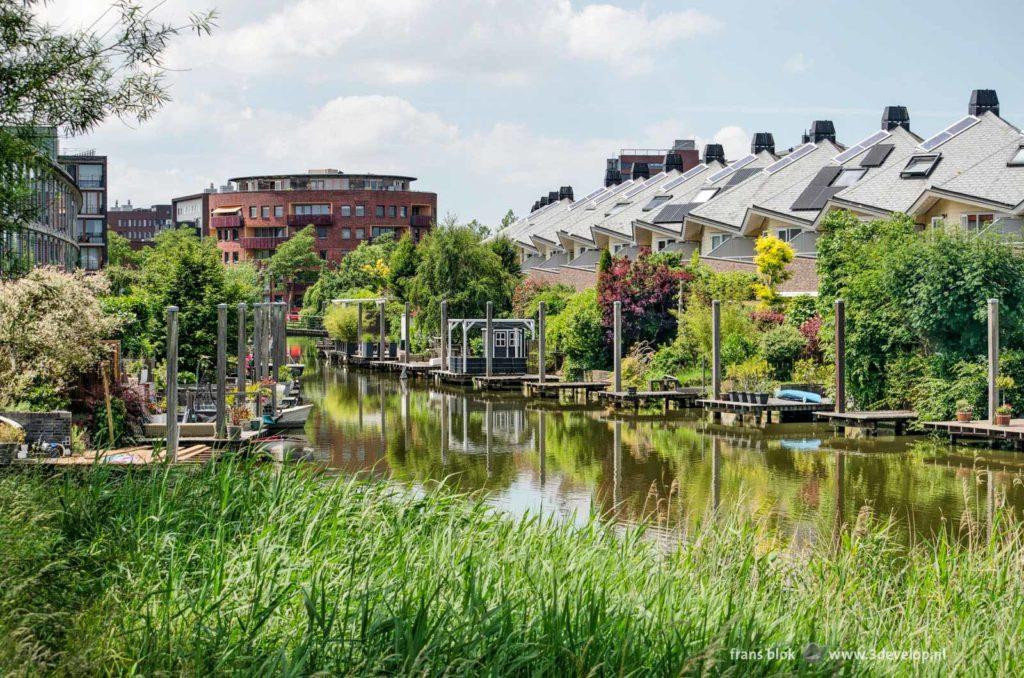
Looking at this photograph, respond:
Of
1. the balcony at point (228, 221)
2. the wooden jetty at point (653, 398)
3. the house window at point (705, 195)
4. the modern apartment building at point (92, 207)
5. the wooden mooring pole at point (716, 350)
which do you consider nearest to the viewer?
the wooden mooring pole at point (716, 350)

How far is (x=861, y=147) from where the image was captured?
1900 inches

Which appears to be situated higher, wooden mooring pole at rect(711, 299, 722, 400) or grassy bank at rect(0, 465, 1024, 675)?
wooden mooring pole at rect(711, 299, 722, 400)

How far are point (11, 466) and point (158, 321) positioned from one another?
20.8 m

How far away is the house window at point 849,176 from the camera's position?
44.1 meters

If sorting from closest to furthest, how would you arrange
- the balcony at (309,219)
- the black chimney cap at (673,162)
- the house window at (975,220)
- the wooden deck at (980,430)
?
the wooden deck at (980,430), the house window at (975,220), the black chimney cap at (673,162), the balcony at (309,219)

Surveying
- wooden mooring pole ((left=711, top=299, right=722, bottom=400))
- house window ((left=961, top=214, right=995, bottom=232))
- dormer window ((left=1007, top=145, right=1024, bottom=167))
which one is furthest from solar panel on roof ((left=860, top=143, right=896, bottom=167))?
wooden mooring pole ((left=711, top=299, right=722, bottom=400))

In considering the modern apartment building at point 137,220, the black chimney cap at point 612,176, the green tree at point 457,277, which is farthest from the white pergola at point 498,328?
the modern apartment building at point 137,220

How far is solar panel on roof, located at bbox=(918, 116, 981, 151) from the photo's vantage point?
42.4 meters

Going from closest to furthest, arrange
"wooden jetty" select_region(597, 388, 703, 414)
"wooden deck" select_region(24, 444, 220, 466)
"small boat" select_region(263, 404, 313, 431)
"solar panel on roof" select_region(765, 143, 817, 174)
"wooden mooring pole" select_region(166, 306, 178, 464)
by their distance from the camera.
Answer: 1. "wooden deck" select_region(24, 444, 220, 466)
2. "wooden mooring pole" select_region(166, 306, 178, 464)
3. "small boat" select_region(263, 404, 313, 431)
4. "wooden jetty" select_region(597, 388, 703, 414)
5. "solar panel on roof" select_region(765, 143, 817, 174)

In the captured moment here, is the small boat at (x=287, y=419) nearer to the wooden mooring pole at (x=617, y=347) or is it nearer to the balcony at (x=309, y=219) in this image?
the wooden mooring pole at (x=617, y=347)

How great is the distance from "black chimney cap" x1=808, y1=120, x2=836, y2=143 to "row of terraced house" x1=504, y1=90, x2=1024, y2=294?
0.16 ft

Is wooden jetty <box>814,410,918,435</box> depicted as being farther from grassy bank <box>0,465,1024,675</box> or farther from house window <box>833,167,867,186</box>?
house window <box>833,167,867,186</box>

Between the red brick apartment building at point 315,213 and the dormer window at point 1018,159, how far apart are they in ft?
234

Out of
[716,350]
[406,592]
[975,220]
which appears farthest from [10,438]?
[975,220]
